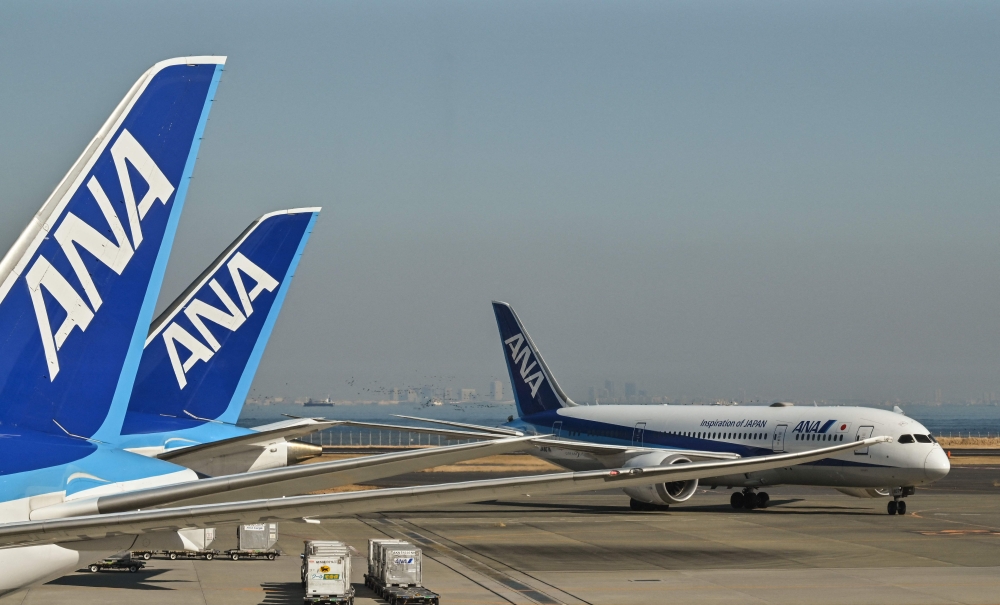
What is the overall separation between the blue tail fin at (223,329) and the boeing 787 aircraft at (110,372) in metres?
7.04

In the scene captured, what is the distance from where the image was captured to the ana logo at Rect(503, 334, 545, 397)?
52.7 meters

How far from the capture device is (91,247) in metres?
9.72

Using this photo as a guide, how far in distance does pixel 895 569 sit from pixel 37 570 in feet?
76.7

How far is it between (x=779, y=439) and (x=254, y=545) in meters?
21.5

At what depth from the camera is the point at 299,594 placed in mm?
22531

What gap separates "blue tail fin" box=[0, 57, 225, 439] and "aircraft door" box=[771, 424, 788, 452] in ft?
112

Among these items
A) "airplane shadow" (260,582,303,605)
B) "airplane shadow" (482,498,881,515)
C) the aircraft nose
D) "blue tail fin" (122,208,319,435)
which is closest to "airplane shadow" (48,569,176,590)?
"airplane shadow" (260,582,303,605)

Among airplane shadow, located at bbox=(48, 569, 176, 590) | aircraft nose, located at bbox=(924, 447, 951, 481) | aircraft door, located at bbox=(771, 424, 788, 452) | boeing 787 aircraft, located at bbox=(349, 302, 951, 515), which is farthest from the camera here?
aircraft door, located at bbox=(771, 424, 788, 452)

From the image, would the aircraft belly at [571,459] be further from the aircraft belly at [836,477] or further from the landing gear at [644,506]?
the aircraft belly at [836,477]

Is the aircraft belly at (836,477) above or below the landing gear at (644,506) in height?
above

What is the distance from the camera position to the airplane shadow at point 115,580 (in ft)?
75.3

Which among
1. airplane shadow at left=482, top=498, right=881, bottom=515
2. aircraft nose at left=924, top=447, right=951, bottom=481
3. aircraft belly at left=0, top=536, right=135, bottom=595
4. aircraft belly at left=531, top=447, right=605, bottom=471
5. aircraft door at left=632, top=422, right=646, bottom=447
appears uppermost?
aircraft belly at left=0, top=536, right=135, bottom=595

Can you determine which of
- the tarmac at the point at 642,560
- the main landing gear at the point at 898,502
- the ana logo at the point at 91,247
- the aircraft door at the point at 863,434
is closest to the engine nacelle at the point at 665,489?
the tarmac at the point at 642,560

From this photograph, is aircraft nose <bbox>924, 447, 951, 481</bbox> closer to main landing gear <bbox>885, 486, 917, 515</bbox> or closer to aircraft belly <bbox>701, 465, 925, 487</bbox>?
aircraft belly <bbox>701, 465, 925, 487</bbox>
